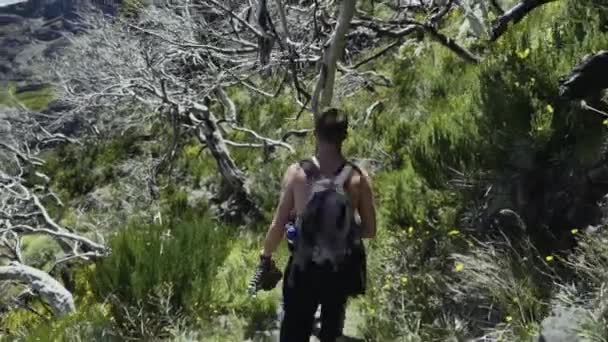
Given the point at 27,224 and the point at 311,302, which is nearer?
the point at 311,302

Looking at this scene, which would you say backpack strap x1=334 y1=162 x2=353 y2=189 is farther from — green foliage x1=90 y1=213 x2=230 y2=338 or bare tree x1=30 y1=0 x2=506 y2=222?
bare tree x1=30 y1=0 x2=506 y2=222

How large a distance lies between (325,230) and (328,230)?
0.01 m

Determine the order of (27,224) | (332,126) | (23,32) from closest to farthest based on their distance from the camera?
(332,126)
(27,224)
(23,32)

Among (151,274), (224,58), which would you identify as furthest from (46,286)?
(224,58)

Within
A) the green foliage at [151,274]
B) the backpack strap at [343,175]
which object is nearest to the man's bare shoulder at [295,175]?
the backpack strap at [343,175]

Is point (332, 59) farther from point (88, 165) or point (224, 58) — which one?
point (88, 165)

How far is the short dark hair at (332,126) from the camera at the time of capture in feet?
11.0

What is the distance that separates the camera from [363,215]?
139 inches

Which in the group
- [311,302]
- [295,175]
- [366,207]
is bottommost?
[311,302]

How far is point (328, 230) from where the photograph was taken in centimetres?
324

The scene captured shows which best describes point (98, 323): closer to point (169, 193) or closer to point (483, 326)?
point (483, 326)

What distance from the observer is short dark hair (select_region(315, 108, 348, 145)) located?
11.0 ft

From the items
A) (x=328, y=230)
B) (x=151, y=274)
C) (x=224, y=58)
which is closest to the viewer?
(x=328, y=230)

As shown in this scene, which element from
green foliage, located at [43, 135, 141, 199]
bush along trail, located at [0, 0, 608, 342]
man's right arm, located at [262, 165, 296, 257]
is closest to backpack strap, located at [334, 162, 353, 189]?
man's right arm, located at [262, 165, 296, 257]
